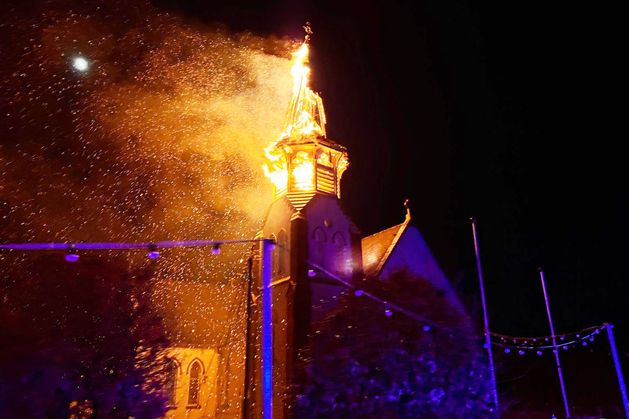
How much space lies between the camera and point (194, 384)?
3105 centimetres

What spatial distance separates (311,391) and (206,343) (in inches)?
744

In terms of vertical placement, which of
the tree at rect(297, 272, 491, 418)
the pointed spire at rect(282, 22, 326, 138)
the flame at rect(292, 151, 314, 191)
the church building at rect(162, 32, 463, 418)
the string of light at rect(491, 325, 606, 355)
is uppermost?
the pointed spire at rect(282, 22, 326, 138)

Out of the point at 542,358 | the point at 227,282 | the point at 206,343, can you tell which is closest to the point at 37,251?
the point at 206,343

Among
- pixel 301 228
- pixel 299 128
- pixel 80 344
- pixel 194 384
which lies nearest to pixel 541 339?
pixel 301 228

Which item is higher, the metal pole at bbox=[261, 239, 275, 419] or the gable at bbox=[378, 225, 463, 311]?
the gable at bbox=[378, 225, 463, 311]

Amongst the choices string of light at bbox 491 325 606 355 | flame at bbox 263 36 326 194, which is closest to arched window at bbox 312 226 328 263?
flame at bbox 263 36 326 194

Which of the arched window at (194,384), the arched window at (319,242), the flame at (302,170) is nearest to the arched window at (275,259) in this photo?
the arched window at (319,242)

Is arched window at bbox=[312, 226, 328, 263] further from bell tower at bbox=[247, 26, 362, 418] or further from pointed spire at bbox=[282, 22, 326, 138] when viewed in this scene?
pointed spire at bbox=[282, 22, 326, 138]

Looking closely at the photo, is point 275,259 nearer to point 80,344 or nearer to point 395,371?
point 80,344

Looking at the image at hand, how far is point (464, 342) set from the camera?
15.4 meters

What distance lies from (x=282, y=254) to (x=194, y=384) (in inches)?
444

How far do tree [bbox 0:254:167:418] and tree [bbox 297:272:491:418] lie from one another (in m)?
5.87

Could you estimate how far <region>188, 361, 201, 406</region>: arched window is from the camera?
1199 inches

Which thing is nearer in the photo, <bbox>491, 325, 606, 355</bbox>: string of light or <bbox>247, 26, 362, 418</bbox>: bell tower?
<bbox>491, 325, 606, 355</bbox>: string of light
